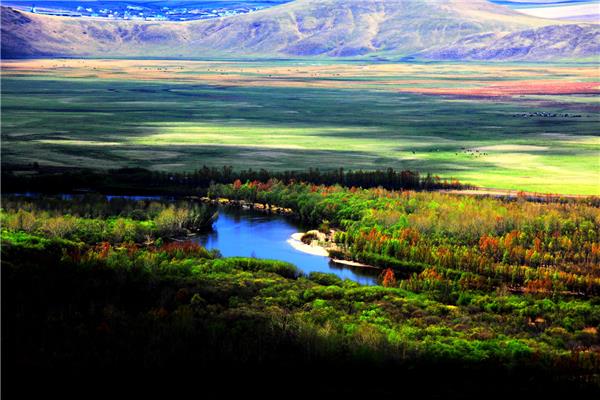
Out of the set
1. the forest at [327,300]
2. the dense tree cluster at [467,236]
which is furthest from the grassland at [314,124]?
the forest at [327,300]

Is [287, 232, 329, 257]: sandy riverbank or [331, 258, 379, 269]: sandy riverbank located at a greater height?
[331, 258, 379, 269]: sandy riverbank

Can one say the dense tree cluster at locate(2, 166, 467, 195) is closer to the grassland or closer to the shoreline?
the grassland

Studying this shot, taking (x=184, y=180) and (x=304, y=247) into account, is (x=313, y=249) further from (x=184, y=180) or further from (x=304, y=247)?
(x=184, y=180)

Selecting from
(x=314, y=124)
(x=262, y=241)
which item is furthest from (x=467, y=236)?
(x=314, y=124)

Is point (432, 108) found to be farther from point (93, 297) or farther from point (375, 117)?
point (93, 297)

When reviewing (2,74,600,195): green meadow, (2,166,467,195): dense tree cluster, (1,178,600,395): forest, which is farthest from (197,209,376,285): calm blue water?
(2,74,600,195): green meadow

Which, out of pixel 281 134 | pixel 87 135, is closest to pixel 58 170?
pixel 87 135
